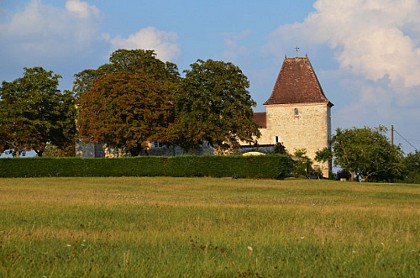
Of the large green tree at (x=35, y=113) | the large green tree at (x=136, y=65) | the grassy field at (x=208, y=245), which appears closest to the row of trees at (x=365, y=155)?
the large green tree at (x=136, y=65)

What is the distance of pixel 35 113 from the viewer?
252 feet

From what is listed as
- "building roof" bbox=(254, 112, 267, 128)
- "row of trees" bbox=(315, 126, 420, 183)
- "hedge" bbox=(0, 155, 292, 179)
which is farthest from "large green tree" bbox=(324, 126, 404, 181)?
"hedge" bbox=(0, 155, 292, 179)

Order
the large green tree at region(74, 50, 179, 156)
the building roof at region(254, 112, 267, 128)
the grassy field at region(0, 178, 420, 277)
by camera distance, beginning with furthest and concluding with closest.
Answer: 1. the building roof at region(254, 112, 267, 128)
2. the large green tree at region(74, 50, 179, 156)
3. the grassy field at region(0, 178, 420, 277)

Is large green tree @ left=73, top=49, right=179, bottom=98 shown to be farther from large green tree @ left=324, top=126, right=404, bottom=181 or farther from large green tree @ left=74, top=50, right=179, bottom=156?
large green tree @ left=324, top=126, right=404, bottom=181

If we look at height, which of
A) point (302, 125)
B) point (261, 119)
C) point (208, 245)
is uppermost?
point (261, 119)

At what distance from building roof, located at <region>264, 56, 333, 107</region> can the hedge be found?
2975 centimetres

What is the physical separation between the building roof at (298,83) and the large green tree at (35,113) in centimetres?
3056

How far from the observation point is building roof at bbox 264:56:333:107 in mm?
95125

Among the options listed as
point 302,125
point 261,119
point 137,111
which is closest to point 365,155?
point 302,125

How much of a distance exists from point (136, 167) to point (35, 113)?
56.9 ft

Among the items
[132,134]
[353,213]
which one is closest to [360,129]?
[132,134]

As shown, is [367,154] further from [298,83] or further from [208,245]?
[208,245]

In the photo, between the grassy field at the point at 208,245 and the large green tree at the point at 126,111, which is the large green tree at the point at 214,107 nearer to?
the large green tree at the point at 126,111

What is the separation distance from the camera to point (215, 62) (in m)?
77.6
